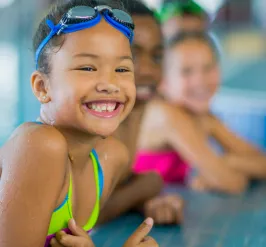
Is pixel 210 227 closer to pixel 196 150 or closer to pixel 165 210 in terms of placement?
pixel 165 210

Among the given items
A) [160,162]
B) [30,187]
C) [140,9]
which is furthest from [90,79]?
[160,162]

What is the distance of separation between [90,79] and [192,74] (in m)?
1.51

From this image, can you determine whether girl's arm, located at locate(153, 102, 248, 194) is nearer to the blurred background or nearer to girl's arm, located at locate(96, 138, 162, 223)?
girl's arm, located at locate(96, 138, 162, 223)

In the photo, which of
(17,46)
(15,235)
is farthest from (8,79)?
(15,235)

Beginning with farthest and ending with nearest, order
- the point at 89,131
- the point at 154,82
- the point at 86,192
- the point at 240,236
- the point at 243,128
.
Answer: the point at 243,128 → the point at 154,82 → the point at 240,236 → the point at 86,192 → the point at 89,131

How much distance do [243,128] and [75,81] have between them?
3769 mm

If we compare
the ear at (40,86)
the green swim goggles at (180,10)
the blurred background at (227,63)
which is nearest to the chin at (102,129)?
the ear at (40,86)

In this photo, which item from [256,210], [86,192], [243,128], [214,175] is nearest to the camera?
[86,192]

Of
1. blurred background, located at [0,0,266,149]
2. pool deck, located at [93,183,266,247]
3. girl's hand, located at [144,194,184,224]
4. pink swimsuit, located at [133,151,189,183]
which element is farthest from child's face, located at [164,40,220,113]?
blurred background, located at [0,0,266,149]

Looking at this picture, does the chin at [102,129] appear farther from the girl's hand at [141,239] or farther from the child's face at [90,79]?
the girl's hand at [141,239]

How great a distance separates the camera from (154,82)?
1983 mm

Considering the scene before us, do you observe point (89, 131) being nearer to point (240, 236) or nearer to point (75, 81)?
point (75, 81)

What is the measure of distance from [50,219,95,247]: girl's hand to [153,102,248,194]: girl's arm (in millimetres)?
1313

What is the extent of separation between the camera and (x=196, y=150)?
2.54m
